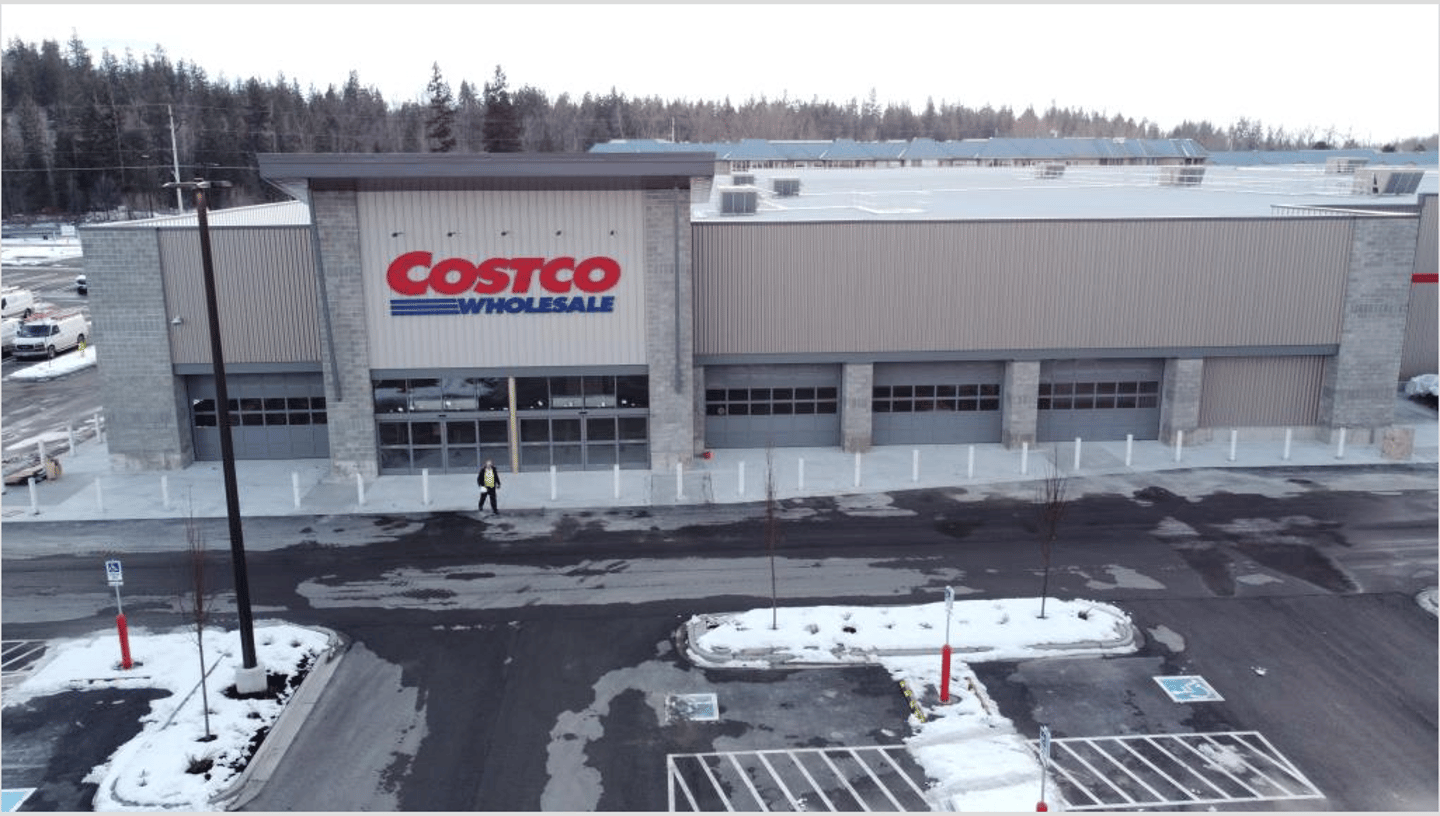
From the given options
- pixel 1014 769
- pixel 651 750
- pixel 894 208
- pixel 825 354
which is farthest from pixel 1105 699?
pixel 894 208

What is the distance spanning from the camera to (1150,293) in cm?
2870

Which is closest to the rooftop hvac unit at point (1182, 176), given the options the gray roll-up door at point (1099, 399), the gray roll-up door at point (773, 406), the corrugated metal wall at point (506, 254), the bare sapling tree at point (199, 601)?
the gray roll-up door at point (1099, 399)

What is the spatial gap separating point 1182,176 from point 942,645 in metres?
41.0

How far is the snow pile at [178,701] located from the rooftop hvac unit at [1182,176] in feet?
150

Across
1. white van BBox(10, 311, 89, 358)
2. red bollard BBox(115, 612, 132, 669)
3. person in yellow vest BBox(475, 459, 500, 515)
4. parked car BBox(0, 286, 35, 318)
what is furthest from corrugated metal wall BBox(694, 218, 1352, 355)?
parked car BBox(0, 286, 35, 318)

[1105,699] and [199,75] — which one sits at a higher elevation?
[199,75]

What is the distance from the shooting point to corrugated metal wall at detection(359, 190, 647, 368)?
2552 cm

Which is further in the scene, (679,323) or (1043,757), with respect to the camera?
(679,323)

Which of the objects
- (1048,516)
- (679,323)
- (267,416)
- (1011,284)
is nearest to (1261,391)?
(1011,284)

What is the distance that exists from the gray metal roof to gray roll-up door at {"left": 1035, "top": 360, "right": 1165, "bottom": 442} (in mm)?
4282

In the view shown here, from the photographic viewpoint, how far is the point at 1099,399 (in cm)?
3011

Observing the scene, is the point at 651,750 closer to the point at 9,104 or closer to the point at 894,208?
the point at 894,208

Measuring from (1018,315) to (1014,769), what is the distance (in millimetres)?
17373

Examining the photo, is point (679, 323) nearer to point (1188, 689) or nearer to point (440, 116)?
point (1188, 689)
